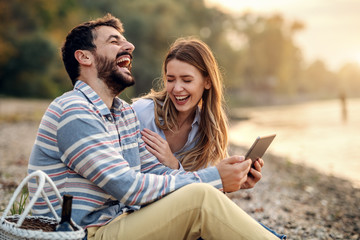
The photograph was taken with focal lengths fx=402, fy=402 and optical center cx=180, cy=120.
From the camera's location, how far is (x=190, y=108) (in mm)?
3977

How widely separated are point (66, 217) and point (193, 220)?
769 millimetres

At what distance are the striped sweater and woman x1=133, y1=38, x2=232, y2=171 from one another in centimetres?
124

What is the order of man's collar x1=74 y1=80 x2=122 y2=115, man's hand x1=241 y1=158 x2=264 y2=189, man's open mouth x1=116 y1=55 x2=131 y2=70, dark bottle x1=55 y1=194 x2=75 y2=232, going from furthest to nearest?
man's hand x1=241 y1=158 x2=264 y2=189, man's open mouth x1=116 y1=55 x2=131 y2=70, man's collar x1=74 y1=80 x2=122 y2=115, dark bottle x1=55 y1=194 x2=75 y2=232

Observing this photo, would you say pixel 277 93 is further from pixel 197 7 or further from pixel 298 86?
pixel 197 7

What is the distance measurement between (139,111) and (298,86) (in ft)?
272

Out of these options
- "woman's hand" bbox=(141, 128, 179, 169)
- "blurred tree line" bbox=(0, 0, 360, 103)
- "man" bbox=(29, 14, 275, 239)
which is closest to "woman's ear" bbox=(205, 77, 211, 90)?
"woman's hand" bbox=(141, 128, 179, 169)

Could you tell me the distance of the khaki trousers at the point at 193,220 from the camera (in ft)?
7.68

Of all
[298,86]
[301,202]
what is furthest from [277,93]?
[301,202]

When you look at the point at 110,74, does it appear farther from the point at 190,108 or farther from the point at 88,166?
the point at 190,108

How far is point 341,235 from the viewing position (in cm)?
475

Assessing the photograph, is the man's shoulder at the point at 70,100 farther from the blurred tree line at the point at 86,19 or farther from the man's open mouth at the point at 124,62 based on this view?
the blurred tree line at the point at 86,19

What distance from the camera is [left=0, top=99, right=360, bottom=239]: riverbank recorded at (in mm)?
4969

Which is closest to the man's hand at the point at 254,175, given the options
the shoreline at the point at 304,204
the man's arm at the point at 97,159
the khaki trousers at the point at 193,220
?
the khaki trousers at the point at 193,220

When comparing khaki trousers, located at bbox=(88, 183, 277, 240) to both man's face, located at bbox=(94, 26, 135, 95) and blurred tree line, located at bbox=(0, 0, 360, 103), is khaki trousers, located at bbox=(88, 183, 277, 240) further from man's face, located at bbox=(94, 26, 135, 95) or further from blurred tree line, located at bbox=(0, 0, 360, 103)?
blurred tree line, located at bbox=(0, 0, 360, 103)
